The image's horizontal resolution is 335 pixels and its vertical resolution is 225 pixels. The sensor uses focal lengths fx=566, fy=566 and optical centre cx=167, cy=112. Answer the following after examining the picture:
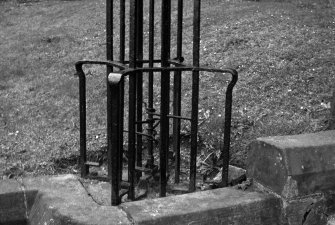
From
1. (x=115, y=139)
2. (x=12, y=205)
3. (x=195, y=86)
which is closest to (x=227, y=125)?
(x=195, y=86)

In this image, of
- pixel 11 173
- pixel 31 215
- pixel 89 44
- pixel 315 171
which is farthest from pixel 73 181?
pixel 89 44

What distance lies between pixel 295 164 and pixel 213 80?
289cm

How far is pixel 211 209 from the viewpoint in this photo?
339 cm

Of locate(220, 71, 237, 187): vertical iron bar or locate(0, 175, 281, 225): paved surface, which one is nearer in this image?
locate(0, 175, 281, 225): paved surface

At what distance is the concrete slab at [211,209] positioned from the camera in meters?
3.28

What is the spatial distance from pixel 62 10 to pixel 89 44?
11.2 feet

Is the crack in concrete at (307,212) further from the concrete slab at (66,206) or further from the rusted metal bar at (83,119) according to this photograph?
the rusted metal bar at (83,119)

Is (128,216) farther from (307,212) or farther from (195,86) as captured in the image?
(307,212)

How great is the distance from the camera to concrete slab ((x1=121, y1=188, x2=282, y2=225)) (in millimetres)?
3281

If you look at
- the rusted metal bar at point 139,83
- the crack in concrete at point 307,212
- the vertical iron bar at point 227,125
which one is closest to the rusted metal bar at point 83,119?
the rusted metal bar at point 139,83

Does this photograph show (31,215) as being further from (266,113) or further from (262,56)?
(262,56)

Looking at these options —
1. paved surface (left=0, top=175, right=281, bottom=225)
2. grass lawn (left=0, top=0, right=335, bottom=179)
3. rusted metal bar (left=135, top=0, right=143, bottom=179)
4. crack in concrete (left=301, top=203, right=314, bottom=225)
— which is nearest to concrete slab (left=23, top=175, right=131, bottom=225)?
paved surface (left=0, top=175, right=281, bottom=225)

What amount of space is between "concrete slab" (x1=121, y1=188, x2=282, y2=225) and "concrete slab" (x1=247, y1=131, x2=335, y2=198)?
0.13 m

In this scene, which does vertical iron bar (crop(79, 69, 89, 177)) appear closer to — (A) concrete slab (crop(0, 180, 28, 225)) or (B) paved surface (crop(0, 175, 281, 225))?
(B) paved surface (crop(0, 175, 281, 225))
